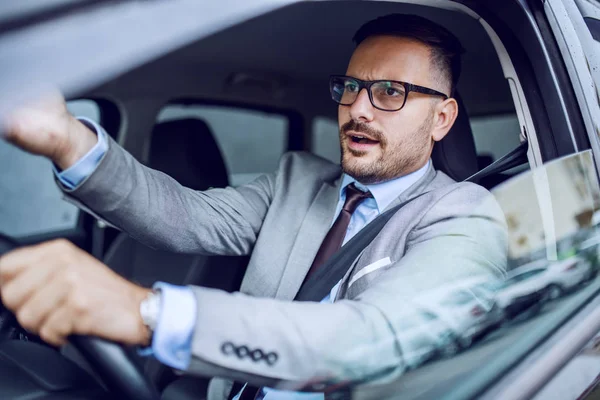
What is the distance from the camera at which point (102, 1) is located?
2.34 ft

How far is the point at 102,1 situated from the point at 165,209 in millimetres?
817

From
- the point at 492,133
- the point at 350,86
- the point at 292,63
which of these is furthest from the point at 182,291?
the point at 292,63

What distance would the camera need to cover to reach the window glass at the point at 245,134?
3.30 metres

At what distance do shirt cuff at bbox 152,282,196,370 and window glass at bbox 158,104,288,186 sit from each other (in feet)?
7.68

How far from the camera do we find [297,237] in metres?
1.67

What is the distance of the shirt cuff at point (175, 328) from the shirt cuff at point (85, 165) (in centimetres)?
41

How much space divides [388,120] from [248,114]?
2.04 m

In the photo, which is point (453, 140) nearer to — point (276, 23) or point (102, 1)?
point (276, 23)

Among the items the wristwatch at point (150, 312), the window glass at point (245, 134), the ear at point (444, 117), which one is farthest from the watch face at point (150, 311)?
the window glass at point (245, 134)

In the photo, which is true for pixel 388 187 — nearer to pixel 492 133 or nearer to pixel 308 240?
pixel 308 240

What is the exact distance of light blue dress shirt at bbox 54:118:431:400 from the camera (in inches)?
32.3

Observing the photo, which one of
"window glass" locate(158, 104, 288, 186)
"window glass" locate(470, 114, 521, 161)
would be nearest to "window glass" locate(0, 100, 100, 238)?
"window glass" locate(158, 104, 288, 186)

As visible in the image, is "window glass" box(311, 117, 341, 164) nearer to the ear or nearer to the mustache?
the ear

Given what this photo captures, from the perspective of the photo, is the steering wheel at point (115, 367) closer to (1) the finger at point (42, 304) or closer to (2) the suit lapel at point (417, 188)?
(1) the finger at point (42, 304)
